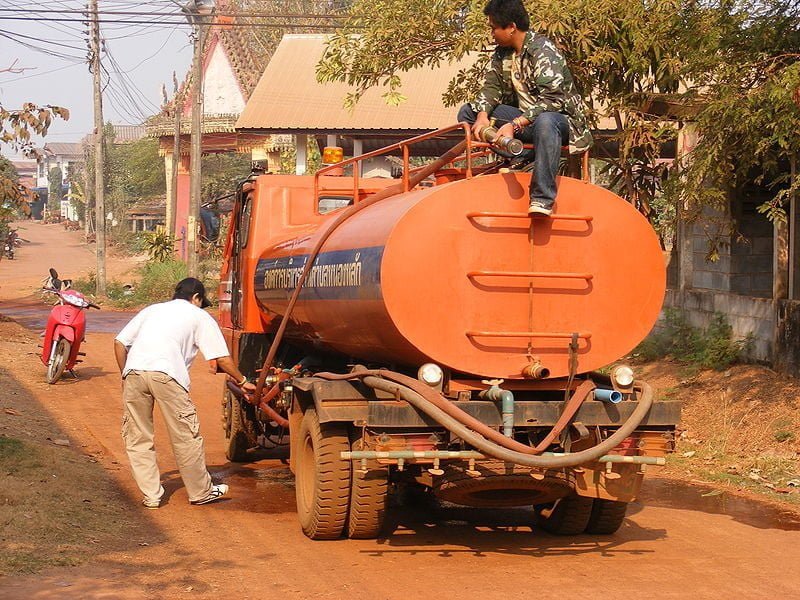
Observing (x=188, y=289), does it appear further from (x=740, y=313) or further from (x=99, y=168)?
(x=99, y=168)

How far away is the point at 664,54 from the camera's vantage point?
12.8 metres

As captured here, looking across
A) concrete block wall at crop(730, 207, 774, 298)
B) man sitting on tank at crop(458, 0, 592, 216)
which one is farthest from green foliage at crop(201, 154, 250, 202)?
man sitting on tank at crop(458, 0, 592, 216)

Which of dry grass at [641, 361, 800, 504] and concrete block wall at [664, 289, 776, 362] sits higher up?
concrete block wall at [664, 289, 776, 362]

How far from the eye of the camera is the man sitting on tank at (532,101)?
6.97 metres

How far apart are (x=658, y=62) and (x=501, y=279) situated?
21.8 feet

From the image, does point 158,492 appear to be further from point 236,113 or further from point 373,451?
point 236,113

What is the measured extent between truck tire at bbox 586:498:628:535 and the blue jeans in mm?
2223

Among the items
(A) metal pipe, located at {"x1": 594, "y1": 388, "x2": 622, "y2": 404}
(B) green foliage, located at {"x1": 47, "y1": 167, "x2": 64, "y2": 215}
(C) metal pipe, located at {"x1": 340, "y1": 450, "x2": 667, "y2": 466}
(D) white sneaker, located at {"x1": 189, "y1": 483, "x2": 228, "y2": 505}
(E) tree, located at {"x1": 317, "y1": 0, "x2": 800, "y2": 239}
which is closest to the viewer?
(C) metal pipe, located at {"x1": 340, "y1": 450, "x2": 667, "y2": 466}

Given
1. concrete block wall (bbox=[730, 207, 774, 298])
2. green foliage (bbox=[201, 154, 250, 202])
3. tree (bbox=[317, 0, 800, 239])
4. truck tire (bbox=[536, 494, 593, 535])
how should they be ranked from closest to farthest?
truck tire (bbox=[536, 494, 593, 535]) → tree (bbox=[317, 0, 800, 239]) → concrete block wall (bbox=[730, 207, 774, 298]) → green foliage (bbox=[201, 154, 250, 202])

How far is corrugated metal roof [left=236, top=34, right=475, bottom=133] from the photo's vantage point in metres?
25.1

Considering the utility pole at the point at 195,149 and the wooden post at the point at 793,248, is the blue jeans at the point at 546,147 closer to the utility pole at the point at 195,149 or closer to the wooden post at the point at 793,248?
the wooden post at the point at 793,248

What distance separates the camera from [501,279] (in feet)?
23.1

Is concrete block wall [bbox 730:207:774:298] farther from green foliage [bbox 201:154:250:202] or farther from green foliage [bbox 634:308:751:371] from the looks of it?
green foliage [bbox 201:154:250:202]

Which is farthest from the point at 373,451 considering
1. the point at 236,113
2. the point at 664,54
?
the point at 236,113
